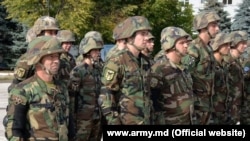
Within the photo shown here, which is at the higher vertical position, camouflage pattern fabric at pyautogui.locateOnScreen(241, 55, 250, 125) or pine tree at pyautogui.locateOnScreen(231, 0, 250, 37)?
camouflage pattern fabric at pyautogui.locateOnScreen(241, 55, 250, 125)

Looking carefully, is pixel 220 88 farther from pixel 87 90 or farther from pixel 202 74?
pixel 87 90

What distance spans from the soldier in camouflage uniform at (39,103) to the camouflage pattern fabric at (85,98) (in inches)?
76.1

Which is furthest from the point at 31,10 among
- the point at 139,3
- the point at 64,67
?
the point at 64,67

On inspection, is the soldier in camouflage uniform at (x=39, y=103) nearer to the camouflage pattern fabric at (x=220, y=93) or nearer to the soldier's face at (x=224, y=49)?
the camouflage pattern fabric at (x=220, y=93)

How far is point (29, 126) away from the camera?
4.57 metres

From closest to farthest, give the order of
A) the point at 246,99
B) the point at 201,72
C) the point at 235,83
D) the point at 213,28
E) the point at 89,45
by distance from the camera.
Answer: the point at 201,72 < the point at 89,45 < the point at 213,28 < the point at 235,83 < the point at 246,99

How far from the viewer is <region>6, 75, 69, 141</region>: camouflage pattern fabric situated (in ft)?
14.8

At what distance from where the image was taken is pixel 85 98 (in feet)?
22.0

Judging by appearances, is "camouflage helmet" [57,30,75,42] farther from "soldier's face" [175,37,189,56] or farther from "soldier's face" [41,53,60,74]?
"soldier's face" [41,53,60,74]

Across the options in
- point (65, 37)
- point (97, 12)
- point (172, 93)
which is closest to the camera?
point (172, 93)

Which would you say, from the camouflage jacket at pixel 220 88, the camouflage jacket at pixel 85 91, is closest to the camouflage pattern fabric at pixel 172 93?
the camouflage jacket at pixel 85 91

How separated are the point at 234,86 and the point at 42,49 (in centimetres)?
384

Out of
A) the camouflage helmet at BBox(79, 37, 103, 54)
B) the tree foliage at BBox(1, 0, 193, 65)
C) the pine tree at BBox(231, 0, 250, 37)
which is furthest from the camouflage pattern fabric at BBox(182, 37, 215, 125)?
the pine tree at BBox(231, 0, 250, 37)

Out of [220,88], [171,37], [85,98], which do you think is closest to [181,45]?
[171,37]
